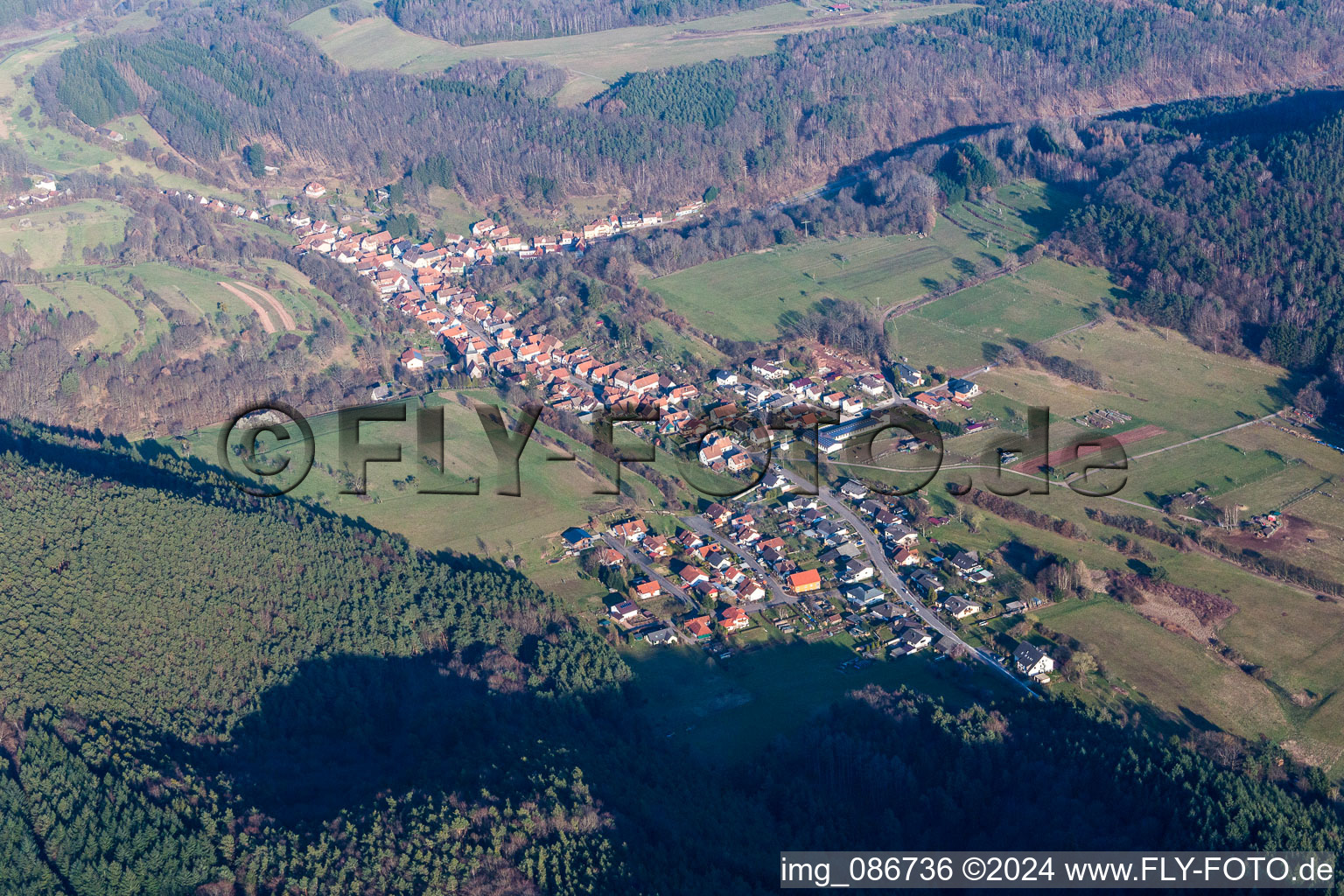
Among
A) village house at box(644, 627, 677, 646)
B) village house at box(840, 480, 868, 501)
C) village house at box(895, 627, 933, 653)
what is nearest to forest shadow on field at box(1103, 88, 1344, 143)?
village house at box(840, 480, 868, 501)

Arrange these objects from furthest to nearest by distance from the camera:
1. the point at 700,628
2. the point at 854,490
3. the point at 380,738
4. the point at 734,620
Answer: the point at 854,490, the point at 734,620, the point at 700,628, the point at 380,738

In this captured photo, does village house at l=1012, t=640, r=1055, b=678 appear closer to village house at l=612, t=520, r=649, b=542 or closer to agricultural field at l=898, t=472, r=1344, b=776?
agricultural field at l=898, t=472, r=1344, b=776

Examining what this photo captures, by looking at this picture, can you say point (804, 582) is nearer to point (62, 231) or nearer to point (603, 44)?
point (62, 231)

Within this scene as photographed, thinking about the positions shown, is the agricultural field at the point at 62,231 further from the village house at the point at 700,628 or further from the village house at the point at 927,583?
the village house at the point at 927,583

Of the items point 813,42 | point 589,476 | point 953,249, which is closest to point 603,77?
point 813,42

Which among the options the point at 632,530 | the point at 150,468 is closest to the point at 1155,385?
the point at 632,530

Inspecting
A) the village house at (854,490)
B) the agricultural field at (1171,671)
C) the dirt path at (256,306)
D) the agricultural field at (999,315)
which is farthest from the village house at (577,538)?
the dirt path at (256,306)

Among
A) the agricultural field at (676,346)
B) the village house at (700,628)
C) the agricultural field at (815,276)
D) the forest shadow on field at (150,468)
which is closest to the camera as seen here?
the village house at (700,628)
